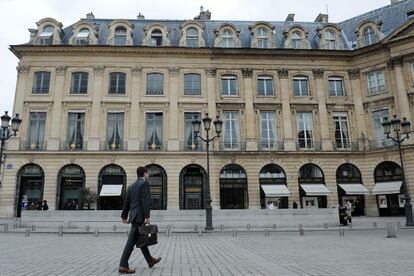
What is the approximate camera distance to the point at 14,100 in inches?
1141

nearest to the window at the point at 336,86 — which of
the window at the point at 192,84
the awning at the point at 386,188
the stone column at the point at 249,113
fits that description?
the stone column at the point at 249,113

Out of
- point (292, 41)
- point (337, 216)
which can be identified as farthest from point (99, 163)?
point (292, 41)

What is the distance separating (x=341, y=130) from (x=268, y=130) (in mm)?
6406

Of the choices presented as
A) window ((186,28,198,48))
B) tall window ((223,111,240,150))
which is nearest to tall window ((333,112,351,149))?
tall window ((223,111,240,150))

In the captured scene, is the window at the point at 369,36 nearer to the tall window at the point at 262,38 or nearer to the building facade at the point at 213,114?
the building facade at the point at 213,114

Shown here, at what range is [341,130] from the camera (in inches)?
1213

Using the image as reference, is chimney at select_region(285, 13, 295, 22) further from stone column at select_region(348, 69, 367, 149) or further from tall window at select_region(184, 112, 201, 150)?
tall window at select_region(184, 112, 201, 150)


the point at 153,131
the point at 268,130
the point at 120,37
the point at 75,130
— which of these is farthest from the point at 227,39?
the point at 75,130

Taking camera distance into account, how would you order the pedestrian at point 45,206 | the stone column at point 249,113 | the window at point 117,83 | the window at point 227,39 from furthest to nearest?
1. the window at point 227,39
2. the window at point 117,83
3. the stone column at point 249,113
4. the pedestrian at point 45,206

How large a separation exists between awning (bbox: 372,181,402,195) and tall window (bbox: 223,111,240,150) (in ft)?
37.6

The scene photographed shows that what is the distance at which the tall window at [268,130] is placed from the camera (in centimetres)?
2980

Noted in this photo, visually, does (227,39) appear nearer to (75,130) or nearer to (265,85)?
(265,85)

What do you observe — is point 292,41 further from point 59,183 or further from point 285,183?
point 59,183

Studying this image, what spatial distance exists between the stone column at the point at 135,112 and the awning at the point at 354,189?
55.7ft
